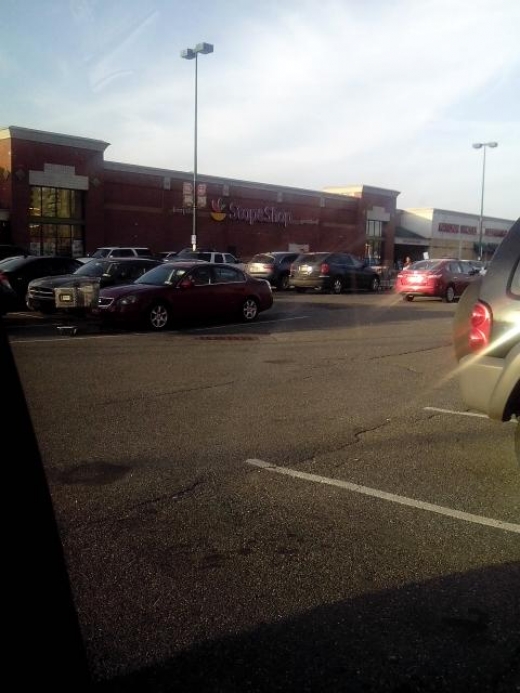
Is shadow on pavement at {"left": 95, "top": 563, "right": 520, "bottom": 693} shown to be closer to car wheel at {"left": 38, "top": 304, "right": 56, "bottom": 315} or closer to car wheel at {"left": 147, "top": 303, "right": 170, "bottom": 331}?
car wheel at {"left": 147, "top": 303, "right": 170, "bottom": 331}

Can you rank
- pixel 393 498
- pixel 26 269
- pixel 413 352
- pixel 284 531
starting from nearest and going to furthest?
1. pixel 284 531
2. pixel 393 498
3. pixel 413 352
4. pixel 26 269

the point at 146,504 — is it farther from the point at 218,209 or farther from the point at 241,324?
the point at 218,209

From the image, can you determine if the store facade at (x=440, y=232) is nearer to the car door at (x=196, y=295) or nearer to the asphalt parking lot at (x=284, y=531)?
the car door at (x=196, y=295)

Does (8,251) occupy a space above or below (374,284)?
above

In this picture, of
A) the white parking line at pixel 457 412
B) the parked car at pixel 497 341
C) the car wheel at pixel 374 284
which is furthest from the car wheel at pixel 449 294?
the parked car at pixel 497 341

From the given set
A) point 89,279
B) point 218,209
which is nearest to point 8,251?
point 89,279

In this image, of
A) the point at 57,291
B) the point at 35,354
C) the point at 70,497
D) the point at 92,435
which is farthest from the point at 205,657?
the point at 57,291

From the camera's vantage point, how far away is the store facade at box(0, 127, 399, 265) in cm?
3516

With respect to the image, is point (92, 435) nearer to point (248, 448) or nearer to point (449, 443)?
point (248, 448)

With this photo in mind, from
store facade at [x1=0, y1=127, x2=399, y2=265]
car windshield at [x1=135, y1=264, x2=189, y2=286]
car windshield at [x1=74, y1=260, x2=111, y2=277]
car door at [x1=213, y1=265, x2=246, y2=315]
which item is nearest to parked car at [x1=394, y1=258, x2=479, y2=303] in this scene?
car door at [x1=213, y1=265, x2=246, y2=315]

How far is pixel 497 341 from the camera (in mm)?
4906

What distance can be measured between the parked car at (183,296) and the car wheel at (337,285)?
10642mm

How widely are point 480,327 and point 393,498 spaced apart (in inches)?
55.9

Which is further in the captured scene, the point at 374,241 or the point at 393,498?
the point at 374,241
